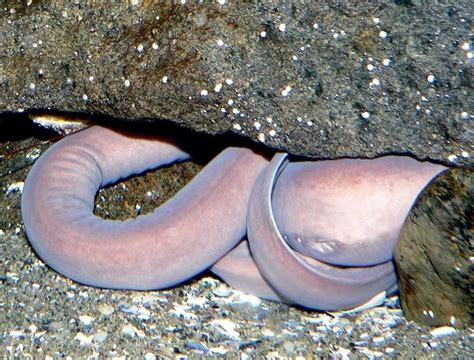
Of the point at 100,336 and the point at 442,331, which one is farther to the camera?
the point at 442,331

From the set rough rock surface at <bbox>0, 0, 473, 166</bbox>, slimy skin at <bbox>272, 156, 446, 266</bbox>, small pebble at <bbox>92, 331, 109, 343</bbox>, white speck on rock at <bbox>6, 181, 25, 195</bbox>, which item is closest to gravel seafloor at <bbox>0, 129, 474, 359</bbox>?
small pebble at <bbox>92, 331, 109, 343</bbox>

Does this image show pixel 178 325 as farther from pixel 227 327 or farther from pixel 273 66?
pixel 273 66

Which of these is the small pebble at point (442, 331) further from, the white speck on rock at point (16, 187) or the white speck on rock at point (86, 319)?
the white speck on rock at point (16, 187)

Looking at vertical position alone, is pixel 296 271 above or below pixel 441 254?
below

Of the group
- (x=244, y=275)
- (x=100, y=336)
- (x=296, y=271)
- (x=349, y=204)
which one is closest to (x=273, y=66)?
(x=349, y=204)

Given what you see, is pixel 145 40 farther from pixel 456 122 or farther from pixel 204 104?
pixel 456 122
